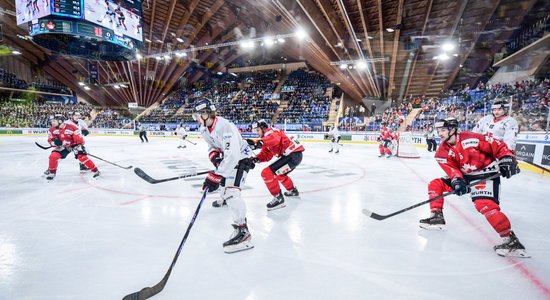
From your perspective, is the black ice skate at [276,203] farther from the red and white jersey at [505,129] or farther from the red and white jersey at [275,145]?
the red and white jersey at [505,129]

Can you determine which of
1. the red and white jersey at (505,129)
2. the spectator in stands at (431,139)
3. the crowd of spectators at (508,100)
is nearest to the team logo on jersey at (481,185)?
the red and white jersey at (505,129)

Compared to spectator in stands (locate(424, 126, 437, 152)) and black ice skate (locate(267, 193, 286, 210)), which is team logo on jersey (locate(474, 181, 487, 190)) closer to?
black ice skate (locate(267, 193, 286, 210))

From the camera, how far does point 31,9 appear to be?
7.09 meters

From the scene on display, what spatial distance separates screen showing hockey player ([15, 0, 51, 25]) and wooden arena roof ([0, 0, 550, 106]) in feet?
17.8

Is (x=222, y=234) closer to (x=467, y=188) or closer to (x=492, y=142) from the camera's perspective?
(x=467, y=188)

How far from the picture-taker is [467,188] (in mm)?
2400

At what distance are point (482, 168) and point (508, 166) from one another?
11.1 inches

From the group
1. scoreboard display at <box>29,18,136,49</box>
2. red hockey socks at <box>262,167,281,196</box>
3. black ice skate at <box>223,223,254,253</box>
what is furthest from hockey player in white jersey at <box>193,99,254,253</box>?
scoreboard display at <box>29,18,136,49</box>

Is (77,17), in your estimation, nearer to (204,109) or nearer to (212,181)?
(204,109)

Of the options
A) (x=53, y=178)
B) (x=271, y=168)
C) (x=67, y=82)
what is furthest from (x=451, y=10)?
(x=67, y=82)

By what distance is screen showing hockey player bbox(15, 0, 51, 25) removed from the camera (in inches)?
268

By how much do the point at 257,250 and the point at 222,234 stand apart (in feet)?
1.76

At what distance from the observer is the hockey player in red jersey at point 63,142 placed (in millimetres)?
5633

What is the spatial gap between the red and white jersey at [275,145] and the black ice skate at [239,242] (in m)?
1.30
